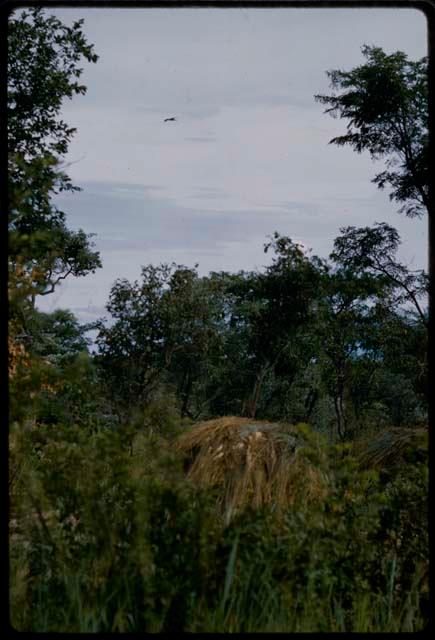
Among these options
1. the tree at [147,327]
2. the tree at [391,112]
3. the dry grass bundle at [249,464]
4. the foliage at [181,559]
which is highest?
the tree at [391,112]

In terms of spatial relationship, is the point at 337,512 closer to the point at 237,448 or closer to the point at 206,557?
the point at 206,557

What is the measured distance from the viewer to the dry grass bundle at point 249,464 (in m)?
6.12

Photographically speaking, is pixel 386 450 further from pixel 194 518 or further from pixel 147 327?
pixel 147 327

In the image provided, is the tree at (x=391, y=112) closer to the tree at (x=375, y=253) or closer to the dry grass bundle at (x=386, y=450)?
the tree at (x=375, y=253)

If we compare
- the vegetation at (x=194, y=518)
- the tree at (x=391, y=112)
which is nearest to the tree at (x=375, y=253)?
the tree at (x=391, y=112)

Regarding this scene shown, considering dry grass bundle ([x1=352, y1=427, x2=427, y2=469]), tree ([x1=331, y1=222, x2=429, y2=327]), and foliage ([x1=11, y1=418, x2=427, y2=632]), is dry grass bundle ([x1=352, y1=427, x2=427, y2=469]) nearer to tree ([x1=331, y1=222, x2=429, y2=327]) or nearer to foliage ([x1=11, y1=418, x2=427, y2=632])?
foliage ([x1=11, y1=418, x2=427, y2=632])

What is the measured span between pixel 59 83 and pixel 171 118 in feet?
24.1

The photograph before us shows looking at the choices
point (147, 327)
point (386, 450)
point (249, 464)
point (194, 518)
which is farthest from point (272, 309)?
point (194, 518)

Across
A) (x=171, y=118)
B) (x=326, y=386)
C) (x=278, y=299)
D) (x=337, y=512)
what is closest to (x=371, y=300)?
(x=326, y=386)

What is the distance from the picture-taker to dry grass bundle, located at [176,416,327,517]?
20.1 ft

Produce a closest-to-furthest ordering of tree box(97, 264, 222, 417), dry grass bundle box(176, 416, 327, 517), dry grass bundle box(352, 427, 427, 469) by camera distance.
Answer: dry grass bundle box(176, 416, 327, 517)
dry grass bundle box(352, 427, 427, 469)
tree box(97, 264, 222, 417)

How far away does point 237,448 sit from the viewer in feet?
21.3

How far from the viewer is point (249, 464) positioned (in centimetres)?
631

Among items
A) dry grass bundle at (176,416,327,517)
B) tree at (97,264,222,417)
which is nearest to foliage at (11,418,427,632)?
dry grass bundle at (176,416,327,517)
